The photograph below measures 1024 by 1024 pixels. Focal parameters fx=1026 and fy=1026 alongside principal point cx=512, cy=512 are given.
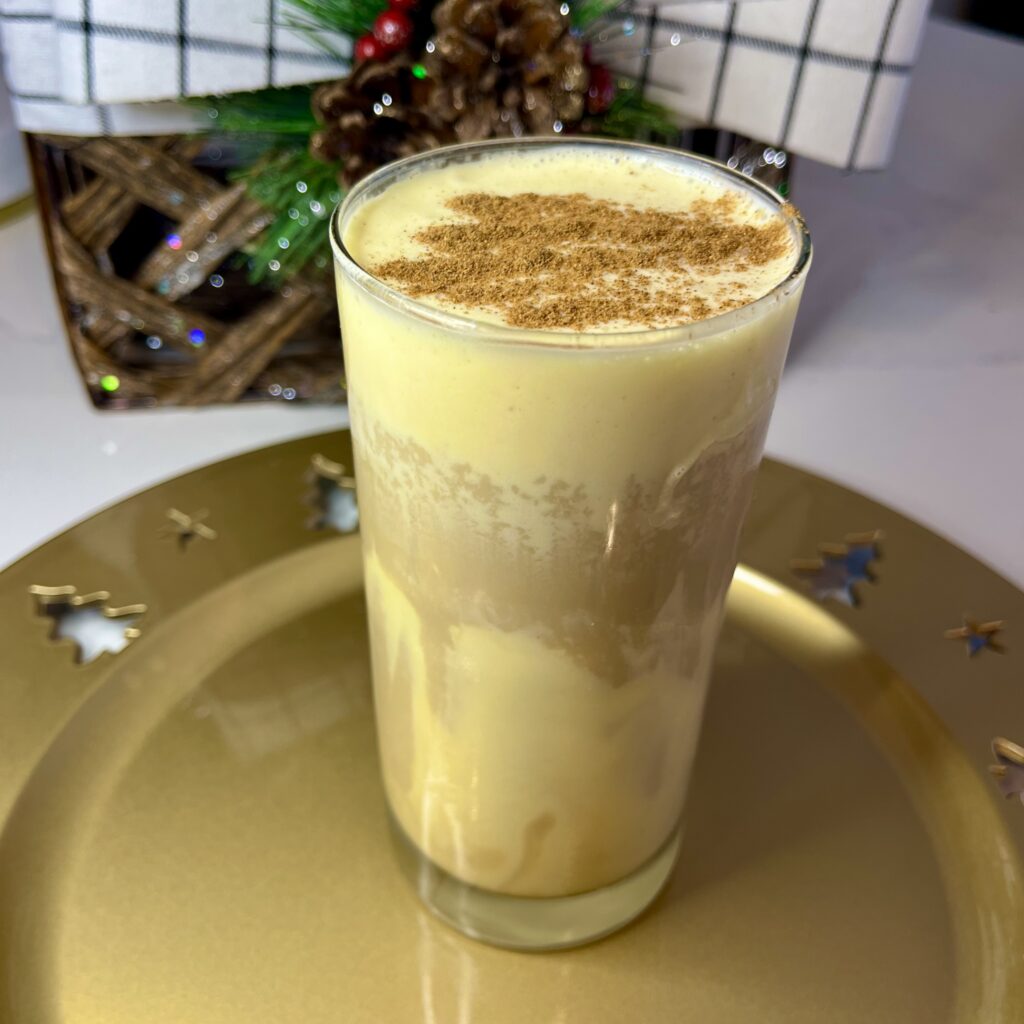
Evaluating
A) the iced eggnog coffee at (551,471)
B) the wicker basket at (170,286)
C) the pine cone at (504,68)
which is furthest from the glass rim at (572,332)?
the wicker basket at (170,286)

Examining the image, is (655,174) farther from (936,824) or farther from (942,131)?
(942,131)

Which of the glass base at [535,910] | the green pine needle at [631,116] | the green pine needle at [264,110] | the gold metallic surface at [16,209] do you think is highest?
the green pine needle at [631,116]

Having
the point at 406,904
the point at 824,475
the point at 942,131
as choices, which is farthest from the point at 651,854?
the point at 942,131

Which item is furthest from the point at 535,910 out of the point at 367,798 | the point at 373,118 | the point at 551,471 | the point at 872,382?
the point at 872,382

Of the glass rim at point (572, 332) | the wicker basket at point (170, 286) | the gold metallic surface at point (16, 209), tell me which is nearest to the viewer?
the glass rim at point (572, 332)

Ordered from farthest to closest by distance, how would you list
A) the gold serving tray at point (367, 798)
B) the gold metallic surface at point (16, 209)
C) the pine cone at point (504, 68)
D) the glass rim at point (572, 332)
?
1. the gold metallic surface at point (16, 209)
2. the pine cone at point (504, 68)
3. the gold serving tray at point (367, 798)
4. the glass rim at point (572, 332)

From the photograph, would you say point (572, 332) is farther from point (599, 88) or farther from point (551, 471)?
point (599, 88)

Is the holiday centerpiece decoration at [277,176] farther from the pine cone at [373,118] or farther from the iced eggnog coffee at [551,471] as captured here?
the iced eggnog coffee at [551,471]

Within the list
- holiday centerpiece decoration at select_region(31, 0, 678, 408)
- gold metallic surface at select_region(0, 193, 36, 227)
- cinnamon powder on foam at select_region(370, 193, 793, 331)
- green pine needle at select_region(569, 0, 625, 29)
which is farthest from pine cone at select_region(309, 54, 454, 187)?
gold metallic surface at select_region(0, 193, 36, 227)
